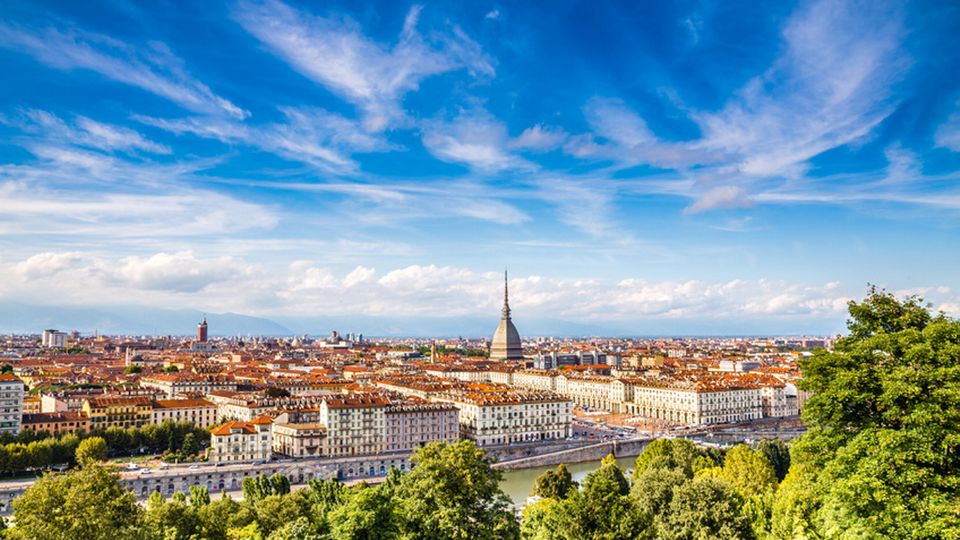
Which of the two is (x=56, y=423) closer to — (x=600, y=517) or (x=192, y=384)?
(x=192, y=384)

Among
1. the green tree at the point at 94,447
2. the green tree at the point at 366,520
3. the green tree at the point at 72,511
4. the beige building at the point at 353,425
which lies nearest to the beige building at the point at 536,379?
the beige building at the point at 353,425

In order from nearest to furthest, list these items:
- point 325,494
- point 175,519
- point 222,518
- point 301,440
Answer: point 175,519, point 222,518, point 325,494, point 301,440

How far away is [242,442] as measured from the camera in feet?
164

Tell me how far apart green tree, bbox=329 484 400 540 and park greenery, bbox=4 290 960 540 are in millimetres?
27

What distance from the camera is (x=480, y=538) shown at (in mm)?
17234

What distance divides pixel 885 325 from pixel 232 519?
19.5 metres

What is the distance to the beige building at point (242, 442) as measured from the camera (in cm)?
4947

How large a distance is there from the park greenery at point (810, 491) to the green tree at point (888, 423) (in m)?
0.02

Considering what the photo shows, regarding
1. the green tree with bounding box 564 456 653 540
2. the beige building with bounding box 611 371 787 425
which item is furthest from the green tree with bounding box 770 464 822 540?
the beige building with bounding box 611 371 787 425

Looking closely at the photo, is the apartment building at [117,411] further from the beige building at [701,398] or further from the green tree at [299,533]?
the beige building at [701,398]

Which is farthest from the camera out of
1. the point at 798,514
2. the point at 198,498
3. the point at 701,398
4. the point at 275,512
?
the point at 701,398

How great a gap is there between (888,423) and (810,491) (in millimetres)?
6382

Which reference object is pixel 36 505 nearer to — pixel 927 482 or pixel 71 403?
pixel 927 482

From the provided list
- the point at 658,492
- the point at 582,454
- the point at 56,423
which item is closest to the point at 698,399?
the point at 582,454
